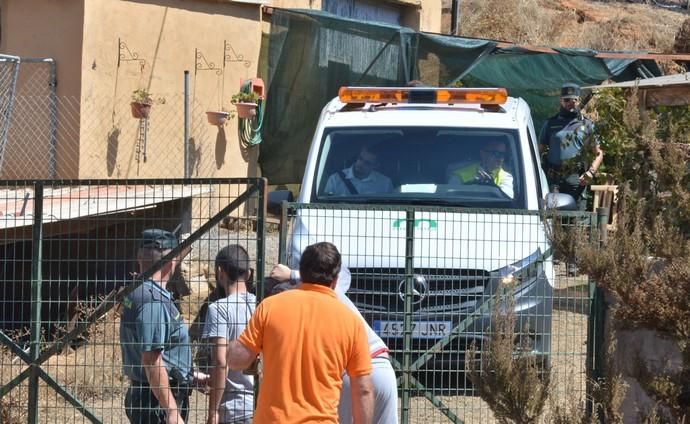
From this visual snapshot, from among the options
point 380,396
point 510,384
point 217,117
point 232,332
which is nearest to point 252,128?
point 217,117

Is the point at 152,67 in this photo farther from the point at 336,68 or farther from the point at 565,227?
the point at 565,227

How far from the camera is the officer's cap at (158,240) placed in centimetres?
623

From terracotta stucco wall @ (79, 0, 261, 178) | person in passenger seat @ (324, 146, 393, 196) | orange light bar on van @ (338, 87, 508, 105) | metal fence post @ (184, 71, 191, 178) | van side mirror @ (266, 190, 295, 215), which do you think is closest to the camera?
van side mirror @ (266, 190, 295, 215)

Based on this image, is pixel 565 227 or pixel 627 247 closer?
pixel 627 247

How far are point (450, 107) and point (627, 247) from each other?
437cm

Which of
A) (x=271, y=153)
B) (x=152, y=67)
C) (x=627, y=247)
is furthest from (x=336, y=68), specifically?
(x=627, y=247)

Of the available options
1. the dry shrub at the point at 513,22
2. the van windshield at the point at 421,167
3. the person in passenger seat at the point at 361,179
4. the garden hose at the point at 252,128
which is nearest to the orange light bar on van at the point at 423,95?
the van windshield at the point at 421,167

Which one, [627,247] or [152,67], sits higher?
[152,67]

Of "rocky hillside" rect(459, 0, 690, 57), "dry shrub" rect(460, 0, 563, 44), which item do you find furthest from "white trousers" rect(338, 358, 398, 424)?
"dry shrub" rect(460, 0, 563, 44)

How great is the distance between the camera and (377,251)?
7.27m

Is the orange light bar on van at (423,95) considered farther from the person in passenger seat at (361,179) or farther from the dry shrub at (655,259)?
the dry shrub at (655,259)

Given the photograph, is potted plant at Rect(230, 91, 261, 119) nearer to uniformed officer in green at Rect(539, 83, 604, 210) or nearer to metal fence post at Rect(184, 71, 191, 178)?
metal fence post at Rect(184, 71, 191, 178)

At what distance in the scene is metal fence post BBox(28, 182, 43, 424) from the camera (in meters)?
6.48

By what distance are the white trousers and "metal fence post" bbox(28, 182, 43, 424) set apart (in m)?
2.09
